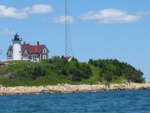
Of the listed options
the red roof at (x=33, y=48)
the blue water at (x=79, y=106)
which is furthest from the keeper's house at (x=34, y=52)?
the blue water at (x=79, y=106)

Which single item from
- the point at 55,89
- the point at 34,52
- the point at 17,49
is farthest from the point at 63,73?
the point at 34,52

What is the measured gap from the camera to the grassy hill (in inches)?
4257

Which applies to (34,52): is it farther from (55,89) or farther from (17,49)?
(55,89)

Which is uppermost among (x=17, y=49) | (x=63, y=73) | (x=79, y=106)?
(x=17, y=49)

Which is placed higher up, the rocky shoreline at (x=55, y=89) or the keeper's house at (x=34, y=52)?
the keeper's house at (x=34, y=52)

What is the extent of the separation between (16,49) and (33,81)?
24615 millimetres

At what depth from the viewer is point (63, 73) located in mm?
113062

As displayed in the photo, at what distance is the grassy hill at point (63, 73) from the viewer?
→ 10812cm

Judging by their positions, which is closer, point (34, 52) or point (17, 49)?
point (17, 49)

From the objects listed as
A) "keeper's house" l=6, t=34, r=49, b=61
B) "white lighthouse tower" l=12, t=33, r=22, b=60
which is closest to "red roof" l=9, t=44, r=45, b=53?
"keeper's house" l=6, t=34, r=49, b=61

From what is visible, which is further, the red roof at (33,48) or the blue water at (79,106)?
the red roof at (33,48)

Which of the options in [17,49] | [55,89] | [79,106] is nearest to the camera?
[79,106]

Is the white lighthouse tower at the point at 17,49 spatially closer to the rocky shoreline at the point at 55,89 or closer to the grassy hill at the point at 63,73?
the grassy hill at the point at 63,73

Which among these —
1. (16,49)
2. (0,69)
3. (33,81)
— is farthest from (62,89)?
(16,49)
